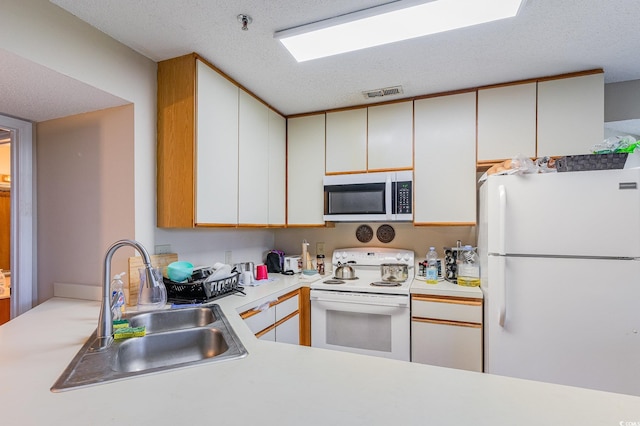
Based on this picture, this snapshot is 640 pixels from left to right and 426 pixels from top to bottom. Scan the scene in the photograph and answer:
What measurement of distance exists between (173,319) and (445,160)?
2144 millimetres

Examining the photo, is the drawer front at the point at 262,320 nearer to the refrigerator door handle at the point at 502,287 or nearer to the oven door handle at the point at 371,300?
the oven door handle at the point at 371,300

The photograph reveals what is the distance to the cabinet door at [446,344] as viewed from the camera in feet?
6.96

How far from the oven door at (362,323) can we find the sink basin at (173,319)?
98 cm

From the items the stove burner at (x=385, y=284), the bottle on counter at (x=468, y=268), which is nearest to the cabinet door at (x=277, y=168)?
the stove burner at (x=385, y=284)

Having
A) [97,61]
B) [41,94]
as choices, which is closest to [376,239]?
[97,61]

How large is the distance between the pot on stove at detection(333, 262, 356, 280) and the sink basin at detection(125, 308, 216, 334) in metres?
1.28

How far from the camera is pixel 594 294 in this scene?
5.62ft

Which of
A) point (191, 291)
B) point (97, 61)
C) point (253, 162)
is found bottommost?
point (191, 291)

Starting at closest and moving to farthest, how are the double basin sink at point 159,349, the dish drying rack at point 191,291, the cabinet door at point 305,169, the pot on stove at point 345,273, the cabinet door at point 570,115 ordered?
the double basin sink at point 159,349, the dish drying rack at point 191,291, the cabinet door at point 570,115, the pot on stove at point 345,273, the cabinet door at point 305,169

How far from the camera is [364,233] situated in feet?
9.84

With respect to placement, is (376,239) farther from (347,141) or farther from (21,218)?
(21,218)

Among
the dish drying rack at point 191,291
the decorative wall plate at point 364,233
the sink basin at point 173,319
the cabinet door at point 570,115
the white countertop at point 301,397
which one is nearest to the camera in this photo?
the white countertop at point 301,397

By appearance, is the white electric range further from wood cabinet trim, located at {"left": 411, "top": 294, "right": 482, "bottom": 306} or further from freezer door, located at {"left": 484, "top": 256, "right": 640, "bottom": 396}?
freezer door, located at {"left": 484, "top": 256, "right": 640, "bottom": 396}

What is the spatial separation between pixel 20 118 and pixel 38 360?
174 centimetres
